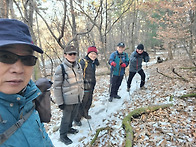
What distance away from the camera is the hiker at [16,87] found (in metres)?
0.90

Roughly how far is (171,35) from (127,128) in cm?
→ 849

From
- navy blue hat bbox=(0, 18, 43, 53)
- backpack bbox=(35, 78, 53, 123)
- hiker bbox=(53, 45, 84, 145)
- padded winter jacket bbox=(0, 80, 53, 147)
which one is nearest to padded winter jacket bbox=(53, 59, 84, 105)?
hiker bbox=(53, 45, 84, 145)

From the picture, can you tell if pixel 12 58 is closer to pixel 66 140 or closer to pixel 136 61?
pixel 66 140

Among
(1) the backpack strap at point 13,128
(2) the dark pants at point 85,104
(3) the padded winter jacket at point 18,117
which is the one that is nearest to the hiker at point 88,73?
(2) the dark pants at point 85,104

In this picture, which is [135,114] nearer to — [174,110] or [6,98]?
[174,110]

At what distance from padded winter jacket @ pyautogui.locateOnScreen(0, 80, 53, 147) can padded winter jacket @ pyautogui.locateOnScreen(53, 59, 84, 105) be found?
166 centimetres

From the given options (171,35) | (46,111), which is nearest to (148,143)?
(46,111)

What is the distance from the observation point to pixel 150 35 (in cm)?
2330

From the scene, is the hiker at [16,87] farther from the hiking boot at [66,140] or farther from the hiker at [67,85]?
the hiking boot at [66,140]

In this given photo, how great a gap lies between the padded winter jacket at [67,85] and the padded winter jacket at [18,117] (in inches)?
65.5

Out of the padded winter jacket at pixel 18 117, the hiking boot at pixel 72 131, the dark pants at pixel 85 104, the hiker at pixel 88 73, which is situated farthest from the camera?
the dark pants at pixel 85 104

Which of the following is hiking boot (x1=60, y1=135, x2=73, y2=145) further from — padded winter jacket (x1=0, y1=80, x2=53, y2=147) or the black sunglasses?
the black sunglasses

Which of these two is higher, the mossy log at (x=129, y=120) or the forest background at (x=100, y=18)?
the forest background at (x=100, y=18)

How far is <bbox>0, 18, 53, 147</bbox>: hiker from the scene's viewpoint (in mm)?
900
